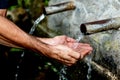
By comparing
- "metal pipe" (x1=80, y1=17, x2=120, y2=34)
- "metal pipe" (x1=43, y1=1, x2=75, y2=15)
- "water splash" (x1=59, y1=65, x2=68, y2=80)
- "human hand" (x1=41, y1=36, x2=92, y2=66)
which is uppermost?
"metal pipe" (x1=80, y1=17, x2=120, y2=34)

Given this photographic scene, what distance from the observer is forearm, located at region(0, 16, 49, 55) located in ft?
10.3

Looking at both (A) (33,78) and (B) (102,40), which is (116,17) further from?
(A) (33,78)

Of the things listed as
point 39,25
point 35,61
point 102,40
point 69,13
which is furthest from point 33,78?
point 102,40

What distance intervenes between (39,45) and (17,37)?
0.27 meters

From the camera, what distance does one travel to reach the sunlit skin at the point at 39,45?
3.19m

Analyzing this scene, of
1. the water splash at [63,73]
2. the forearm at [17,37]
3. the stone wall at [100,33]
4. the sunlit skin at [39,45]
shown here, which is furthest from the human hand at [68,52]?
the water splash at [63,73]

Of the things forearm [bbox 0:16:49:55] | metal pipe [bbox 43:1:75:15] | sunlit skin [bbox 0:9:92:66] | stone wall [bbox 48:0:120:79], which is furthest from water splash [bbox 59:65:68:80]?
forearm [bbox 0:16:49:55]

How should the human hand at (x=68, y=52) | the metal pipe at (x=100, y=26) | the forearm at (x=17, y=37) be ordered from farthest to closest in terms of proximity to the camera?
the metal pipe at (x=100, y=26) < the human hand at (x=68, y=52) < the forearm at (x=17, y=37)

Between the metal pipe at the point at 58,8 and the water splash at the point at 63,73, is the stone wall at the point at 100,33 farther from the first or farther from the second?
the water splash at the point at 63,73

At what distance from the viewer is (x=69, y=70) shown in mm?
4641

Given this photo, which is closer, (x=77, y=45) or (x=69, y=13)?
(x=77, y=45)

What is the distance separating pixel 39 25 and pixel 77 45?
1700 millimetres

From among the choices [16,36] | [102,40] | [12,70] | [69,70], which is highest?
[16,36]

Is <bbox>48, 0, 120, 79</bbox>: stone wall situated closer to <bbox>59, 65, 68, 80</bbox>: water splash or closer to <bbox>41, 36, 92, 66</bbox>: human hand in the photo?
<bbox>41, 36, 92, 66</bbox>: human hand
